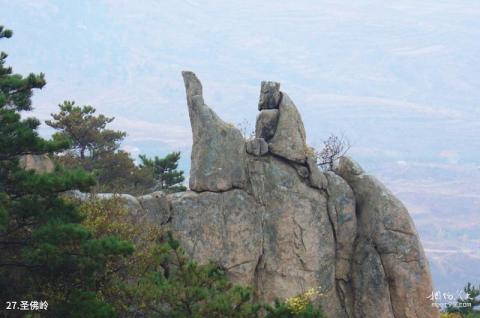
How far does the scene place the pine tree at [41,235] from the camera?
20.4 meters

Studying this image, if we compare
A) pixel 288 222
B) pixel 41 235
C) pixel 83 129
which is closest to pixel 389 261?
pixel 288 222

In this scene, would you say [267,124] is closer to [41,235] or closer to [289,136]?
[289,136]

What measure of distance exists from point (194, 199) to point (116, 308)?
8.20 metres

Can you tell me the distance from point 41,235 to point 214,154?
10.9 meters

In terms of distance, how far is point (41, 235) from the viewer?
2038cm

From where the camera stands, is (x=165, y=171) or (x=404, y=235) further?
(x=165, y=171)

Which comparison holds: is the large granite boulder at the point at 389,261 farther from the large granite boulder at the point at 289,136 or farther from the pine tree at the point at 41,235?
the pine tree at the point at 41,235

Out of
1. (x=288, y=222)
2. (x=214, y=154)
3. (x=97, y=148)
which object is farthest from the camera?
(x=97, y=148)

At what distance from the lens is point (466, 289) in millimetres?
37750

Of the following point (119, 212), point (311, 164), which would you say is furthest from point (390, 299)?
point (119, 212)

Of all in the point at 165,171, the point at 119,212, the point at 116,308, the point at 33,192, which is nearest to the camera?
the point at 33,192

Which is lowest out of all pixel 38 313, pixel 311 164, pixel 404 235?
pixel 38 313

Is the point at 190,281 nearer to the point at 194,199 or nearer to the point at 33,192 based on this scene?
the point at 33,192

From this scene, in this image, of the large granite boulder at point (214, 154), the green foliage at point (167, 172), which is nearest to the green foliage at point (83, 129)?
the green foliage at point (167, 172)
